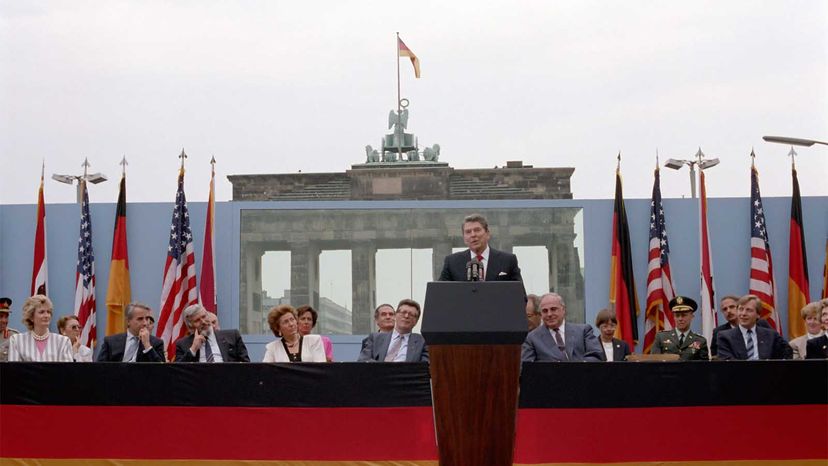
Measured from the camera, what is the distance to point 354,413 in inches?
204

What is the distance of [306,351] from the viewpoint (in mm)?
6520

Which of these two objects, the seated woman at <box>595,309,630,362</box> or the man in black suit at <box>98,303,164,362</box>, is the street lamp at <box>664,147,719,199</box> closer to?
the seated woman at <box>595,309,630,362</box>

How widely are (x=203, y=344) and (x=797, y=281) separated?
317 inches

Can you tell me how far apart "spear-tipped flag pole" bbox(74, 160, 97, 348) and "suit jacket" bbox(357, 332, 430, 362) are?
608 centimetres

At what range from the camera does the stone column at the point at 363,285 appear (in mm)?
12534

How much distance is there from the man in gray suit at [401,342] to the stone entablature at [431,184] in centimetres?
2284

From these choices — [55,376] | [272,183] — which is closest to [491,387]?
[55,376]

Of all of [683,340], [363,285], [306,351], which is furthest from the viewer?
[363,285]

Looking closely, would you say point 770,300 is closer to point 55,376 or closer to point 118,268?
point 118,268

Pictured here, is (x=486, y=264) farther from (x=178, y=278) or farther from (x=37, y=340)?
(x=178, y=278)

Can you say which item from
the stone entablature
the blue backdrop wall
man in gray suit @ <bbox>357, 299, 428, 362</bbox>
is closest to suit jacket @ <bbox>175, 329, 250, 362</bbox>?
man in gray suit @ <bbox>357, 299, 428, 362</bbox>

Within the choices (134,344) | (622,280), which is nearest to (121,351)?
(134,344)

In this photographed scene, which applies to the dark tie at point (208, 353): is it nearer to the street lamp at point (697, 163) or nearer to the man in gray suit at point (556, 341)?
the man in gray suit at point (556, 341)

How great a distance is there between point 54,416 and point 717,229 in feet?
31.2
